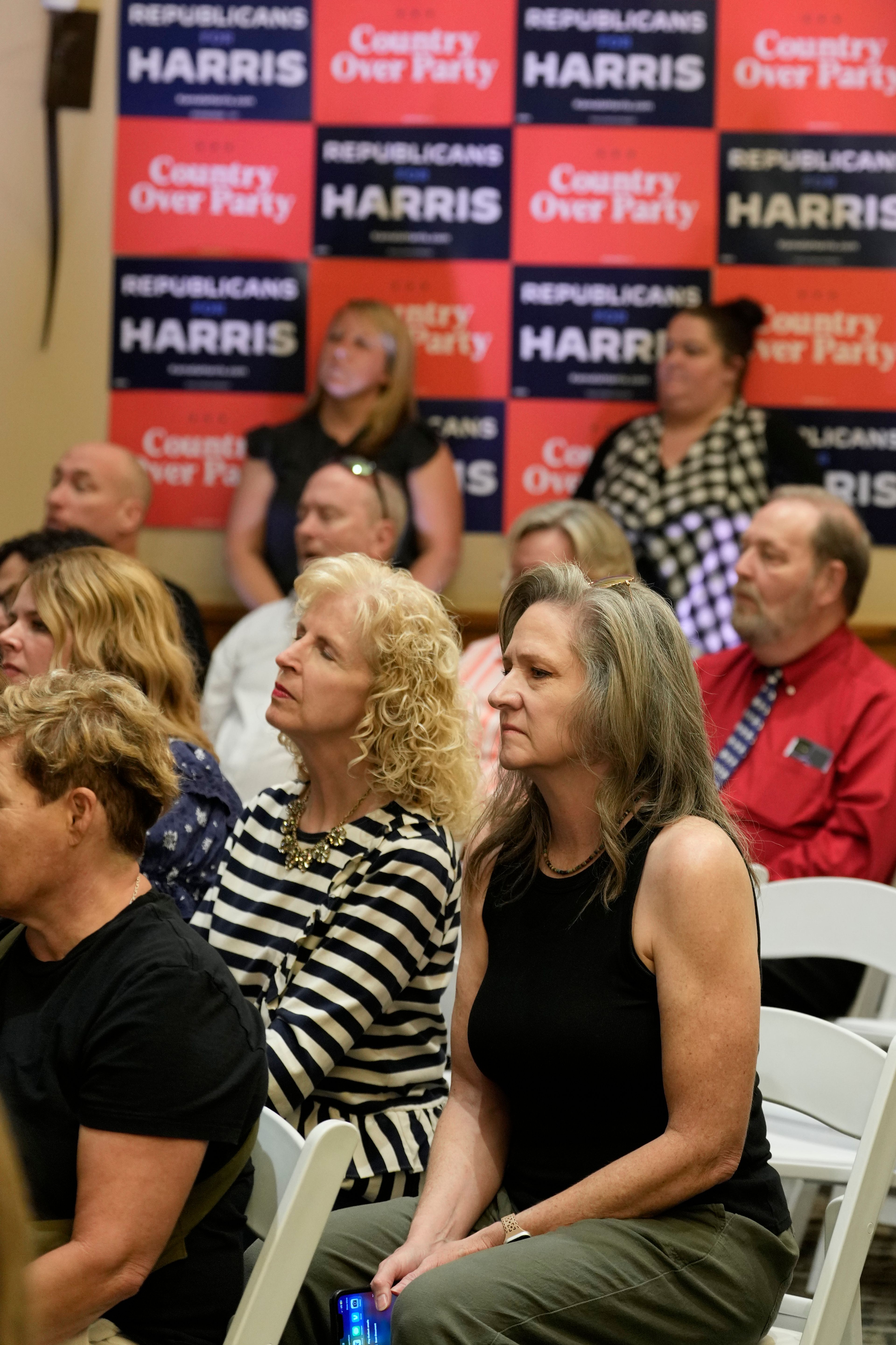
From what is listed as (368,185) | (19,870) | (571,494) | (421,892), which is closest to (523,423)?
(571,494)

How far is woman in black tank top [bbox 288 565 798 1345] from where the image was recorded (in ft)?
5.23

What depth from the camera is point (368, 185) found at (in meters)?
4.70

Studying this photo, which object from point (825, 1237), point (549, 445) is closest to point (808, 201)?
point (549, 445)

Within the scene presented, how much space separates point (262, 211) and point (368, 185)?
35cm

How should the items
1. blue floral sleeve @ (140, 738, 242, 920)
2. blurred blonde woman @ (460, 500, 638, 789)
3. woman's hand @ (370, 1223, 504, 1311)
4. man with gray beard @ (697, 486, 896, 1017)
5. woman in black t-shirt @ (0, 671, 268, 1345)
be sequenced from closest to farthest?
woman in black t-shirt @ (0, 671, 268, 1345) → woman's hand @ (370, 1223, 504, 1311) → blue floral sleeve @ (140, 738, 242, 920) → man with gray beard @ (697, 486, 896, 1017) → blurred blonde woman @ (460, 500, 638, 789)

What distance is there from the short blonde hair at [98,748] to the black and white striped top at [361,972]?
396 millimetres

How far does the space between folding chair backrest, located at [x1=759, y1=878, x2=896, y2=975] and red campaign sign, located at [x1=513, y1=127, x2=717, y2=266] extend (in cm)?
266

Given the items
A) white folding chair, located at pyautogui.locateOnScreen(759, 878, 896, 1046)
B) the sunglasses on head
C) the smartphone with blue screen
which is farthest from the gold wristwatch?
the sunglasses on head

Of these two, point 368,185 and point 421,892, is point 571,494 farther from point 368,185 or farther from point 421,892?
point 421,892

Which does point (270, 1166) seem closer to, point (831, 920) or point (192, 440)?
point (831, 920)

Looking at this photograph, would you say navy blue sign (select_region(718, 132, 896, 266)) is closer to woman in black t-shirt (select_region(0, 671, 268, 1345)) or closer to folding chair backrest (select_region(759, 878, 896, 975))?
folding chair backrest (select_region(759, 878, 896, 975))

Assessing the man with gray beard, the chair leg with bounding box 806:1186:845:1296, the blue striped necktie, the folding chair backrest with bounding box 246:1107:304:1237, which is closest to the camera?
the folding chair backrest with bounding box 246:1107:304:1237

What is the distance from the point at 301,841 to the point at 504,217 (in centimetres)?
→ 310

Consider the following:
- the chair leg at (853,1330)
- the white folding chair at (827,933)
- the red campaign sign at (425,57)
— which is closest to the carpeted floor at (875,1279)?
the white folding chair at (827,933)
